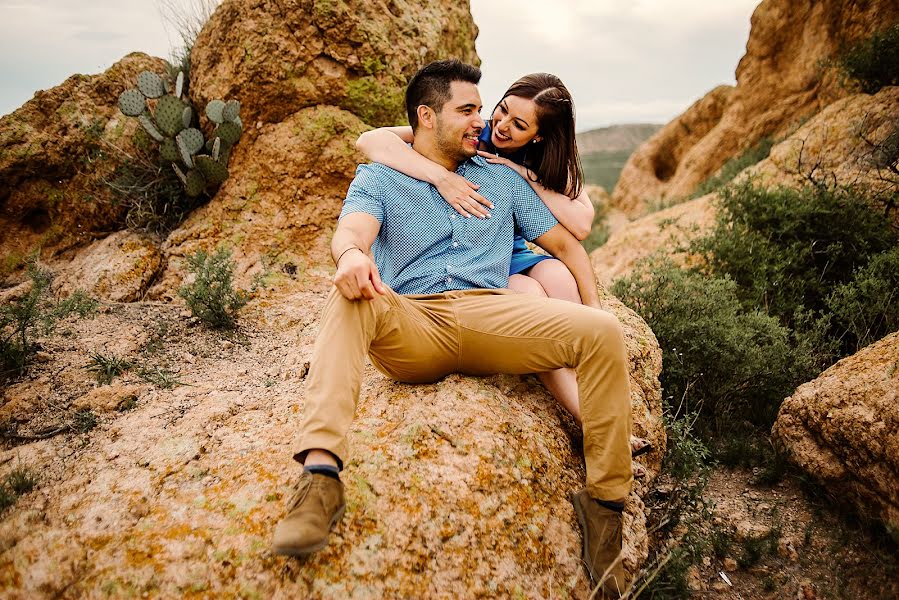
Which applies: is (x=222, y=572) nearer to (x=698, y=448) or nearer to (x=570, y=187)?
(x=570, y=187)

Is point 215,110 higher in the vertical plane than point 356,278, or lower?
higher

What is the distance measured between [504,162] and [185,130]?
3.04 metres

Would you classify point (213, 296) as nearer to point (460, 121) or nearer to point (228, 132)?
point (228, 132)

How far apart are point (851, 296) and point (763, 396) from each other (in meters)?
1.12

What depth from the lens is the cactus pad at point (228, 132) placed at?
4.42m

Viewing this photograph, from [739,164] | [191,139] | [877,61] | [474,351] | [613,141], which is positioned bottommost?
[474,351]

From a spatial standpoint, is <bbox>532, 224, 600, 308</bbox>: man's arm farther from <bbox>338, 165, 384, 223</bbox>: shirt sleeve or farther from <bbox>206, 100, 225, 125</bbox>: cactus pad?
<bbox>206, 100, 225, 125</bbox>: cactus pad

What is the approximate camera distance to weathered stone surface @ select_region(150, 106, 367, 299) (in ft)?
14.6

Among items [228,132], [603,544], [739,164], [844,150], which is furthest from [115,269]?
[739,164]

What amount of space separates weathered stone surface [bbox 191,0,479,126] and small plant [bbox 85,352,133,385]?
262 cm

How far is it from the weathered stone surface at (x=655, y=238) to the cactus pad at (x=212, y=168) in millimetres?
3935

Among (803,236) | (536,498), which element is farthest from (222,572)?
(803,236)

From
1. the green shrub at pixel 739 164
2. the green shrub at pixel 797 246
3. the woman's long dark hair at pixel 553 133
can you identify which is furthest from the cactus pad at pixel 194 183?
the green shrub at pixel 739 164

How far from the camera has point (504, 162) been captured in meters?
3.09
